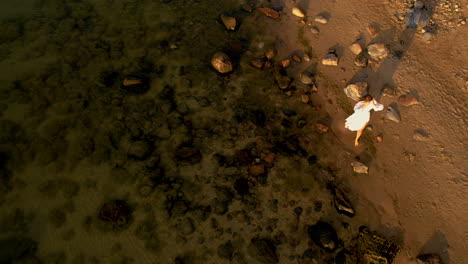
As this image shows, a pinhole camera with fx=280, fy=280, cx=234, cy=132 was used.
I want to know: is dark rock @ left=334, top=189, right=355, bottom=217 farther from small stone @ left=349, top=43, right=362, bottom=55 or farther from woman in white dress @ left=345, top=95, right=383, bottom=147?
small stone @ left=349, top=43, right=362, bottom=55

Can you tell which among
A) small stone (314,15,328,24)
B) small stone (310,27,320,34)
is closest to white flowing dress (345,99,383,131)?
small stone (310,27,320,34)

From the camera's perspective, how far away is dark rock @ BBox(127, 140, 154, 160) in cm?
609

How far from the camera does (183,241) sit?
17.5ft

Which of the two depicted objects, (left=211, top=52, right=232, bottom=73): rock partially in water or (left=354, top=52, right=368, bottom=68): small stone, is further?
(left=354, top=52, right=368, bottom=68): small stone

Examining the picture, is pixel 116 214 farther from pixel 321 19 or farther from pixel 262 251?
pixel 321 19

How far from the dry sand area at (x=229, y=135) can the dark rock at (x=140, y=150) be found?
0.10 feet

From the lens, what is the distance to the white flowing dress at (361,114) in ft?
19.5

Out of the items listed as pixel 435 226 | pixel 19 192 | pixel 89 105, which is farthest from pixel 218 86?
pixel 435 226

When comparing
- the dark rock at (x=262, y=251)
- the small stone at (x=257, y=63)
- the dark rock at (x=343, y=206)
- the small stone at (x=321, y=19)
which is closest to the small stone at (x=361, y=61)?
the small stone at (x=321, y=19)

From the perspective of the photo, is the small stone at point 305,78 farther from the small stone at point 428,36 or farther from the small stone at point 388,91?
the small stone at point 428,36

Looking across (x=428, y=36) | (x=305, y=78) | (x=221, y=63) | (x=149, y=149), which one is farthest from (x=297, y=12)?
(x=149, y=149)

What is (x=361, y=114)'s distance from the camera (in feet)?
19.8

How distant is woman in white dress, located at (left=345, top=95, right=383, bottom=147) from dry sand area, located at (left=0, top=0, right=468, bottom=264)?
0.49 metres

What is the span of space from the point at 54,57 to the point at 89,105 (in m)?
2.03
